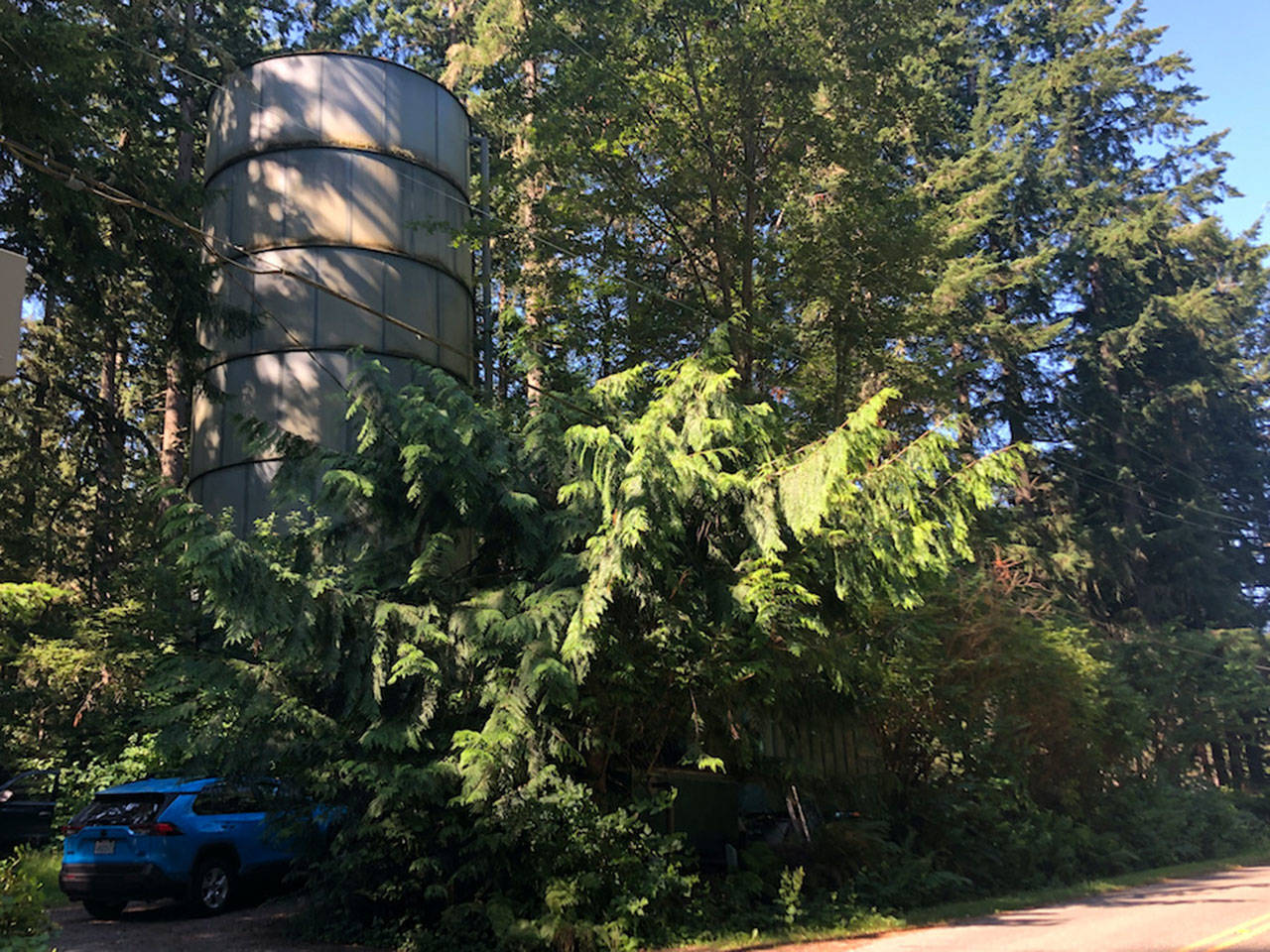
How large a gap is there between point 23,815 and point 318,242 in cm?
920

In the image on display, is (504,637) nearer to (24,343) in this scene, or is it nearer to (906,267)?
(906,267)

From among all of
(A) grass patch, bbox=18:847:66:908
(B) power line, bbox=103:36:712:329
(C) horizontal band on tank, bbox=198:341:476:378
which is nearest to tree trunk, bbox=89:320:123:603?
(C) horizontal band on tank, bbox=198:341:476:378

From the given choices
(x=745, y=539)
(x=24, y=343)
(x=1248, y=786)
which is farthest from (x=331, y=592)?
(x=1248, y=786)

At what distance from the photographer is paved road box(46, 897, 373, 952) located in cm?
958

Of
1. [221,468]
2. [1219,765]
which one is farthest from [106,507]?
[1219,765]

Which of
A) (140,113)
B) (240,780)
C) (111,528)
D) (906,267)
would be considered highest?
(140,113)

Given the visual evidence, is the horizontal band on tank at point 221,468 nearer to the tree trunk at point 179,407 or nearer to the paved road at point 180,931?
the tree trunk at point 179,407

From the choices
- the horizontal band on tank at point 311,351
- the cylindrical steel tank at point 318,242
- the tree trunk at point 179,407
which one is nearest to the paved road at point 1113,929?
the horizontal band on tank at point 311,351

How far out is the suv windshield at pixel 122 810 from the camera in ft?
35.8

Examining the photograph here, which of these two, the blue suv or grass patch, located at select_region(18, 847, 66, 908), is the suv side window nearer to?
the blue suv

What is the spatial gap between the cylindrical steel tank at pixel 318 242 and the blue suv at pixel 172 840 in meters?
5.47

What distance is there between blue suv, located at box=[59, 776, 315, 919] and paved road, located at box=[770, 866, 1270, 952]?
5.23 metres

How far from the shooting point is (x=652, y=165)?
18531 mm

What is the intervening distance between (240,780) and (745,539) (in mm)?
5376
